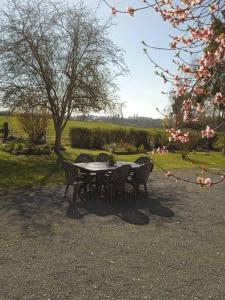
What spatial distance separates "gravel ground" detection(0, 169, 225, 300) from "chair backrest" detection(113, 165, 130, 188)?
1.50 feet

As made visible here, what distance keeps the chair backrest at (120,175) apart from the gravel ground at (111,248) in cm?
46

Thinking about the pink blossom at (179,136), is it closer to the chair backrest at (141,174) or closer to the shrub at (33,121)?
the chair backrest at (141,174)

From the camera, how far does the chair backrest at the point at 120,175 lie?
1034cm

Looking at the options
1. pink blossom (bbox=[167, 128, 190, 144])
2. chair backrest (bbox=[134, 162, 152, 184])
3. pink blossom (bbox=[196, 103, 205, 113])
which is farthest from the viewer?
chair backrest (bbox=[134, 162, 152, 184])

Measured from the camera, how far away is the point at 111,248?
262 inches

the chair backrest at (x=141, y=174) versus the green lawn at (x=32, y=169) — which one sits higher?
the chair backrest at (x=141, y=174)

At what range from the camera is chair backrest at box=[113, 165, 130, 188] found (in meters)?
10.3

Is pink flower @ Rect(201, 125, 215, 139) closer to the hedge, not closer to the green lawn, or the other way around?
the green lawn

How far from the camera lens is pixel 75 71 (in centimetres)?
1947

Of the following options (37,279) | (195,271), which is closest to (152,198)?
(195,271)

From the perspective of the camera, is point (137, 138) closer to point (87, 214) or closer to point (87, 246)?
point (87, 214)

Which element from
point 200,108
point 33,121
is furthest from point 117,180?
point 33,121

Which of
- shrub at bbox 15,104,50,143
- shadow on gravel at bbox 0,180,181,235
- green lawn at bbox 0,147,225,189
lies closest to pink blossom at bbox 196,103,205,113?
shadow on gravel at bbox 0,180,181,235

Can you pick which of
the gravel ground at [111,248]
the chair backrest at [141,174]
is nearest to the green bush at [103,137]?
the chair backrest at [141,174]
